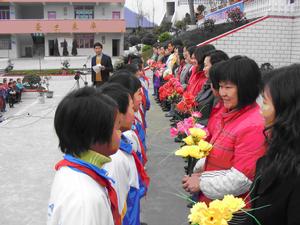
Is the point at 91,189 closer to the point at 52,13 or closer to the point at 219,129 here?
the point at 219,129

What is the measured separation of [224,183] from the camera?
2.20 metres

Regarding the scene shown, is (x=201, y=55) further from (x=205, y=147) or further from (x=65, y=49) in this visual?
(x=65, y=49)

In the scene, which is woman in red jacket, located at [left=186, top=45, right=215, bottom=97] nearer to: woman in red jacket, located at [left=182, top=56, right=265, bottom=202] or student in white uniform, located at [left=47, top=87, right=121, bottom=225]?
woman in red jacket, located at [left=182, top=56, right=265, bottom=202]

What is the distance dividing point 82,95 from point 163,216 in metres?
2.52

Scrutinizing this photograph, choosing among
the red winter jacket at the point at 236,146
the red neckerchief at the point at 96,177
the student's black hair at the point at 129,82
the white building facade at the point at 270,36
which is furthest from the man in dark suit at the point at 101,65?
the red neckerchief at the point at 96,177

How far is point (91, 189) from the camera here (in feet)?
5.12

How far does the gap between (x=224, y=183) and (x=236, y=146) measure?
0.71 feet

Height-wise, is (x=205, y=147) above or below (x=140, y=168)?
above

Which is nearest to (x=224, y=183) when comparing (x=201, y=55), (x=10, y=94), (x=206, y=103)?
(x=206, y=103)

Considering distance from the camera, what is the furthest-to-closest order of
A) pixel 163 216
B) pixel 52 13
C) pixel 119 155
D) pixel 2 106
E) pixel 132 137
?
pixel 52 13 < pixel 2 106 < pixel 163 216 < pixel 132 137 < pixel 119 155

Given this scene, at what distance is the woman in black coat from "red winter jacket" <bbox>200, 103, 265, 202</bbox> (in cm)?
46

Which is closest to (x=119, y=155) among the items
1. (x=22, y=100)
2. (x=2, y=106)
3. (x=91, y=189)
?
(x=91, y=189)

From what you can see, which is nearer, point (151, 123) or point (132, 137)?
point (132, 137)

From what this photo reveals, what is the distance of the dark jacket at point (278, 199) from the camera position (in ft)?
4.73
